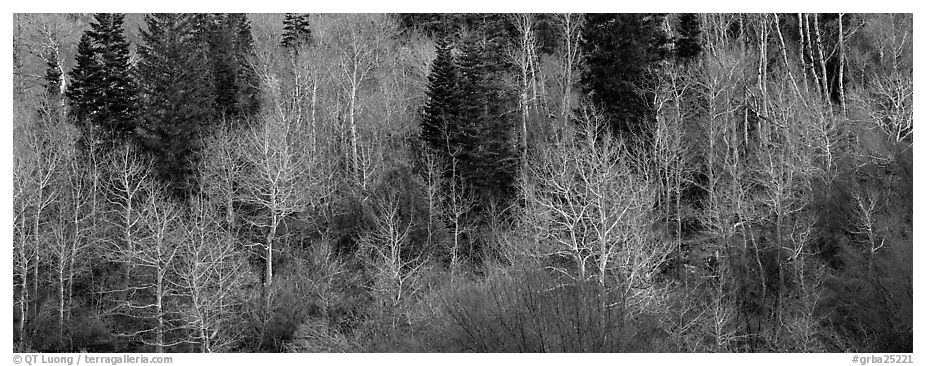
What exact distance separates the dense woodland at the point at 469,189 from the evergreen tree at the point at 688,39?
0.14 metres

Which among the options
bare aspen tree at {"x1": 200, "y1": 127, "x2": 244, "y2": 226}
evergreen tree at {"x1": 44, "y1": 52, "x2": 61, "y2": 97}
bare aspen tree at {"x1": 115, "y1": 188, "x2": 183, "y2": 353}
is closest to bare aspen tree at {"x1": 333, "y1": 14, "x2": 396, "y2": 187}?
bare aspen tree at {"x1": 200, "y1": 127, "x2": 244, "y2": 226}

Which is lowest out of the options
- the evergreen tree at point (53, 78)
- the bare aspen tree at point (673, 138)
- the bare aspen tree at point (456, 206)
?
the bare aspen tree at point (456, 206)

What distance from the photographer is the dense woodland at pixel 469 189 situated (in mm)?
25156

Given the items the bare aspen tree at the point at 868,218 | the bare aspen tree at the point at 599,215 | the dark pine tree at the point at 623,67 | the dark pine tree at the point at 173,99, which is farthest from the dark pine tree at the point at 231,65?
the bare aspen tree at the point at 868,218

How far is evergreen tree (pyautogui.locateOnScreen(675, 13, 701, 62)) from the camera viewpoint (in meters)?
36.0

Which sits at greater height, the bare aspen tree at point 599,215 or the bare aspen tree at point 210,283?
the bare aspen tree at point 599,215

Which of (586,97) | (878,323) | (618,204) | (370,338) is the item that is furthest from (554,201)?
(878,323)

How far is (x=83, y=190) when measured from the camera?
31438 mm

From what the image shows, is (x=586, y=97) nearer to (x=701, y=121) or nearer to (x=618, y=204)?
(x=701, y=121)

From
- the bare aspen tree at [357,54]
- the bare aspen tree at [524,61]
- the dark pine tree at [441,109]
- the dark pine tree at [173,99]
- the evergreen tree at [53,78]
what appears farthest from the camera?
the evergreen tree at [53,78]

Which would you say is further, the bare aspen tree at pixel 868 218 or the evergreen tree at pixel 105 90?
the evergreen tree at pixel 105 90

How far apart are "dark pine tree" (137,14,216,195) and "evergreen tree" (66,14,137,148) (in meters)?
1.05

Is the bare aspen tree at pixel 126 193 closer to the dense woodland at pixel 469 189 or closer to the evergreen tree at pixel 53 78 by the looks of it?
the dense woodland at pixel 469 189

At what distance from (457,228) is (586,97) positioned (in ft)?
28.4
